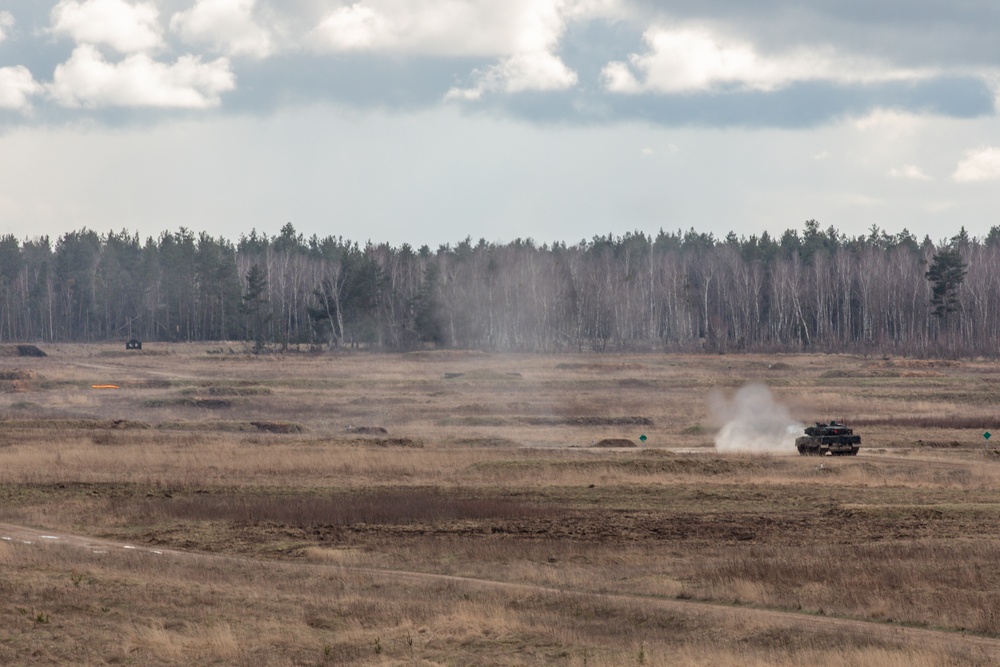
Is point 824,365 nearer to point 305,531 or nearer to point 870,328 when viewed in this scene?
point 870,328

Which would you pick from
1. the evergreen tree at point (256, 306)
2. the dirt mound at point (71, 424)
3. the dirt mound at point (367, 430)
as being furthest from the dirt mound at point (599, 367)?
the dirt mound at point (71, 424)

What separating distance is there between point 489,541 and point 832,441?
26.4 metres

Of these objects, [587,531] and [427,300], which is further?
[427,300]

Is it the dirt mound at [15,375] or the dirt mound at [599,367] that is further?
the dirt mound at [599,367]

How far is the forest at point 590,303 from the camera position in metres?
156

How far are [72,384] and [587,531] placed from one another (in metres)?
73.1

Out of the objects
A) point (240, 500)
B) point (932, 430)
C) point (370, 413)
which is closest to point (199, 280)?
point (370, 413)

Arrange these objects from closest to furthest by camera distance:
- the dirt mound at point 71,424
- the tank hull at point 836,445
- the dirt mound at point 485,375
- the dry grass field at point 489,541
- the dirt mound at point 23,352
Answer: the dry grass field at point 489,541 < the tank hull at point 836,445 < the dirt mound at point 71,424 < the dirt mound at point 485,375 < the dirt mound at point 23,352

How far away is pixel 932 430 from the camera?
6512cm

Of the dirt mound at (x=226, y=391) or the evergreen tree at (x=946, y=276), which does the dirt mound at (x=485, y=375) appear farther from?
the evergreen tree at (x=946, y=276)

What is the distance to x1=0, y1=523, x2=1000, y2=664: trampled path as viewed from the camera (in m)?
19.4

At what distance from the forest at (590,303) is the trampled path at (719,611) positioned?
390 ft

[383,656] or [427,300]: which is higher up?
[427,300]

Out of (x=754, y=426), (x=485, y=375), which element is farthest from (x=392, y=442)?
(x=485, y=375)
